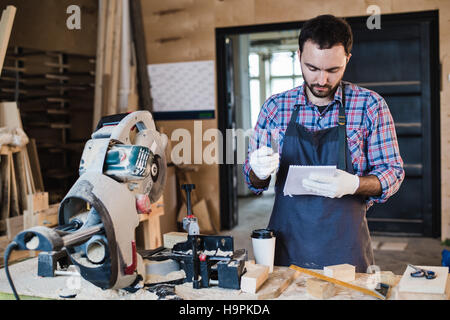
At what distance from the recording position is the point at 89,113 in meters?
5.43

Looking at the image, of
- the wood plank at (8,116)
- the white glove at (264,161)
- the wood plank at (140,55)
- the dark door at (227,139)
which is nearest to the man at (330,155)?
the white glove at (264,161)

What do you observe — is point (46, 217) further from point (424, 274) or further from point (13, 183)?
point (424, 274)


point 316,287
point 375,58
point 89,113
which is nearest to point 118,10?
point 89,113

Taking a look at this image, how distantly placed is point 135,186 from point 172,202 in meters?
3.46

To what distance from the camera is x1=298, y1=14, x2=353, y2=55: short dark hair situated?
178 centimetres

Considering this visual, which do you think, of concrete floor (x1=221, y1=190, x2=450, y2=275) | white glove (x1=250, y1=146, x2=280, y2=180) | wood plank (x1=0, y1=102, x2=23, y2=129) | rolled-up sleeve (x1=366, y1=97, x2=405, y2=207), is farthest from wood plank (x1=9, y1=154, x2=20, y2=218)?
rolled-up sleeve (x1=366, y1=97, x2=405, y2=207)

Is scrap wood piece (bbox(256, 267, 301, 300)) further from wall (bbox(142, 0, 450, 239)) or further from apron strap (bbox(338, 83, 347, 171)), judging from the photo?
wall (bbox(142, 0, 450, 239))

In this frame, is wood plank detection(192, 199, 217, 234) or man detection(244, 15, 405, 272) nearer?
man detection(244, 15, 405, 272)

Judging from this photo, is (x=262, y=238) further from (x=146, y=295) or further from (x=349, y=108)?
(x=349, y=108)

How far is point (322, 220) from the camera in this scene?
5.95 feet

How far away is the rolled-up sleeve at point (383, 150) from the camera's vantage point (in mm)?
1768

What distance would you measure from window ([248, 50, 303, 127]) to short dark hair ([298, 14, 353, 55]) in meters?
Answer: 8.32

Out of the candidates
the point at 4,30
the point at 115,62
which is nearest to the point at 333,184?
the point at 4,30

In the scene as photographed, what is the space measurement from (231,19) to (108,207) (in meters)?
4.09
